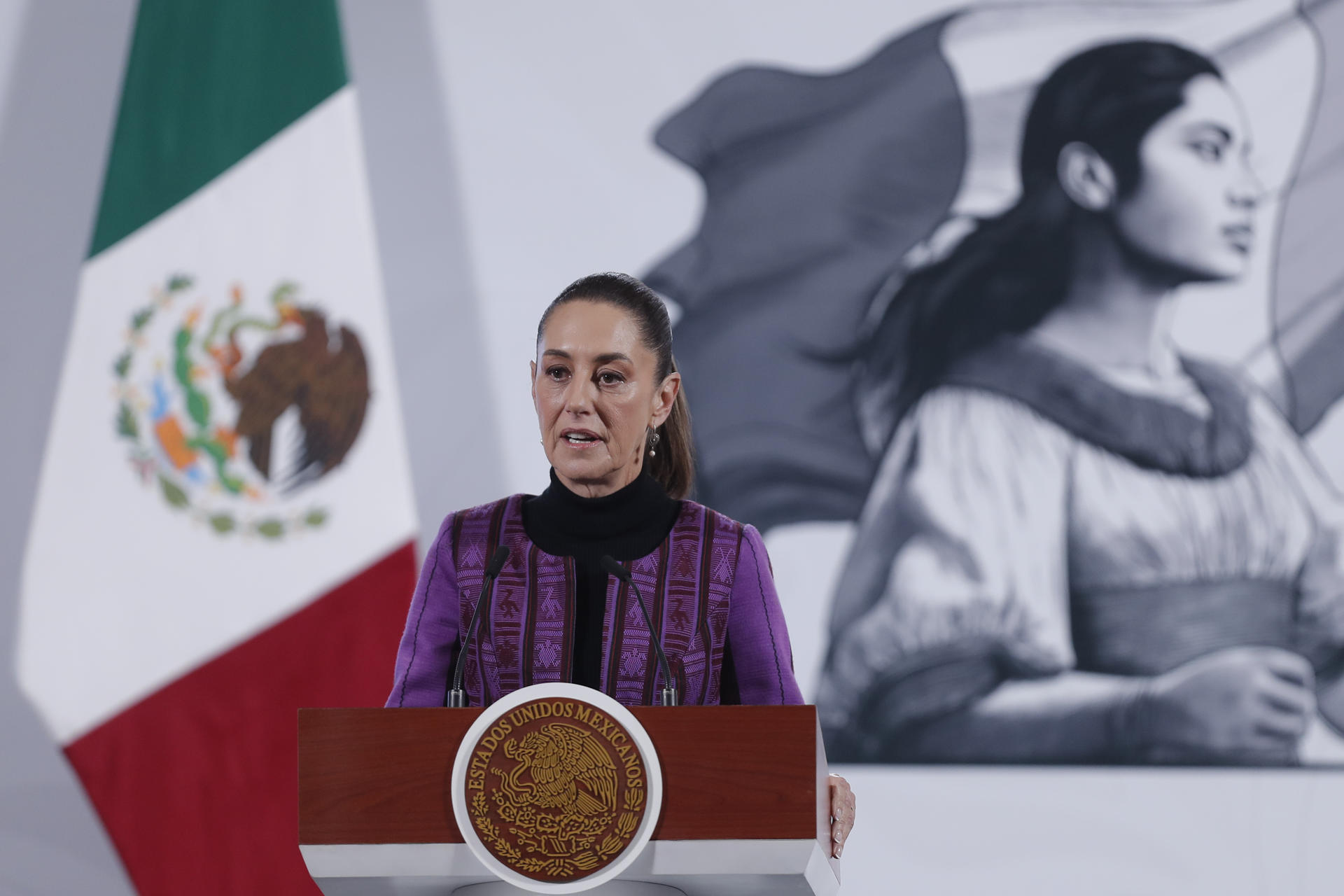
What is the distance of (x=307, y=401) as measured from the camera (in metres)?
3.45

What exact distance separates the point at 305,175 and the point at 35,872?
73.3 inches

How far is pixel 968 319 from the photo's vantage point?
10.8 ft

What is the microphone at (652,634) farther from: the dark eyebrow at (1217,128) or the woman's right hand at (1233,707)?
the dark eyebrow at (1217,128)

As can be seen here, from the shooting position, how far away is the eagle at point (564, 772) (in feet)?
3.79

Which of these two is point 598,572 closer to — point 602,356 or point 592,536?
point 592,536

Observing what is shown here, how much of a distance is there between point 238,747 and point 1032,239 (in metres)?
2.33

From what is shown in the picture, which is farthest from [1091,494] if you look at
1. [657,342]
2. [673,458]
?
[657,342]

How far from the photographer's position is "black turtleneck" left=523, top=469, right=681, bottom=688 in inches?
60.5

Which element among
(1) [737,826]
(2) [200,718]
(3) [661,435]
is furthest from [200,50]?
(1) [737,826]

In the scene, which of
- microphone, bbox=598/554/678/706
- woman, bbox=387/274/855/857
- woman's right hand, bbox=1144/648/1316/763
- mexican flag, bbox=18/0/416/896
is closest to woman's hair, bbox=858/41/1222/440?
woman's right hand, bbox=1144/648/1316/763

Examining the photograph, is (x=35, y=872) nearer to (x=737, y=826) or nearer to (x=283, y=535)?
(x=283, y=535)

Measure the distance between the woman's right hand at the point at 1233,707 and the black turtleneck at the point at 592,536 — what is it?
1948 millimetres

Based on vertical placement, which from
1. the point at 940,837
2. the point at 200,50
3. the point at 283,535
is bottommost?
the point at 940,837

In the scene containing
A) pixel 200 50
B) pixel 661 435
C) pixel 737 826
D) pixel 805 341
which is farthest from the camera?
pixel 200 50
